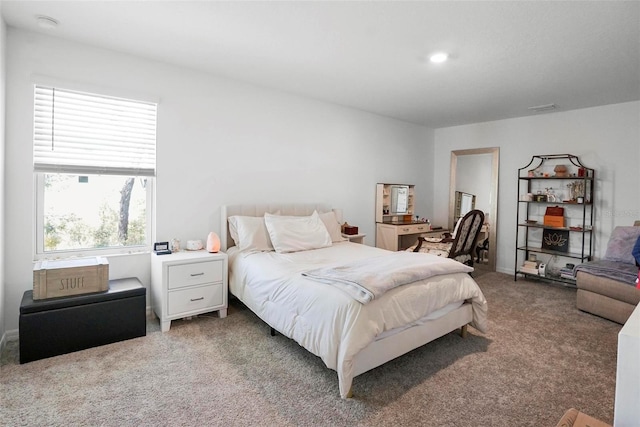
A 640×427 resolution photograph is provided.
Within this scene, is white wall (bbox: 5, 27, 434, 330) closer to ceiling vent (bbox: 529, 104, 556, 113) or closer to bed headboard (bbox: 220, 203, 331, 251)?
bed headboard (bbox: 220, 203, 331, 251)

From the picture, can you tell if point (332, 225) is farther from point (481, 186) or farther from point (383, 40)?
point (481, 186)

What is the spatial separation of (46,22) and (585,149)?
6080mm

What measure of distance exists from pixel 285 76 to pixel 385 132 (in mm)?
2329

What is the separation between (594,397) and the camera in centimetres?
205

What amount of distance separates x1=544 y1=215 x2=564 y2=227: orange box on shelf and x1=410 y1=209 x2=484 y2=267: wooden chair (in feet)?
3.46

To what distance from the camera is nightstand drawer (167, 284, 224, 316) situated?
2.94 m

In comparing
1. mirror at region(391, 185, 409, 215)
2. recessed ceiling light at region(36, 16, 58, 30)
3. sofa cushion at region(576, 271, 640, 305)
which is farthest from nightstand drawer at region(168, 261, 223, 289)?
sofa cushion at region(576, 271, 640, 305)

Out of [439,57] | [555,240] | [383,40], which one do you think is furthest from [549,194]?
[383,40]

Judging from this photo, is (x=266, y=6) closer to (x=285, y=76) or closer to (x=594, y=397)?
(x=285, y=76)

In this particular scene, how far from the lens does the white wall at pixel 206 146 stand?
8.73 ft

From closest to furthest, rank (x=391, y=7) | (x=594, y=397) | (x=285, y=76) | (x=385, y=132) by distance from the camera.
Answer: (x=594, y=397) < (x=391, y=7) < (x=285, y=76) < (x=385, y=132)

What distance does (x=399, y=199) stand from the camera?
5.52 m

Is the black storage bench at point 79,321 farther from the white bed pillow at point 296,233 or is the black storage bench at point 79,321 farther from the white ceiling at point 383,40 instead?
the white ceiling at point 383,40

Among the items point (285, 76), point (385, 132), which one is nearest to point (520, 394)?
point (285, 76)
